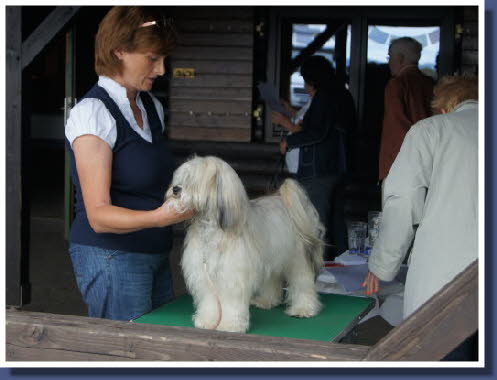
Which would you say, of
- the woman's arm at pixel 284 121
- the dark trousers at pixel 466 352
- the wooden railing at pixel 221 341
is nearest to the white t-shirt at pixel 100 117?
the wooden railing at pixel 221 341

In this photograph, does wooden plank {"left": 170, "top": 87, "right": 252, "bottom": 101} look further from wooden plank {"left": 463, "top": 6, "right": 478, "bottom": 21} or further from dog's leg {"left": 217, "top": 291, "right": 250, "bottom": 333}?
dog's leg {"left": 217, "top": 291, "right": 250, "bottom": 333}

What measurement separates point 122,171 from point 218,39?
671 centimetres

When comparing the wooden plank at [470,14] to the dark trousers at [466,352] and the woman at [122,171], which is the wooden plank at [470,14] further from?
the woman at [122,171]

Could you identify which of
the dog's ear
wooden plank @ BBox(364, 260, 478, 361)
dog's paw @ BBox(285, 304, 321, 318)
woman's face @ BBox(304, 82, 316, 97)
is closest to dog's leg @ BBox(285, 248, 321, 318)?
dog's paw @ BBox(285, 304, 321, 318)

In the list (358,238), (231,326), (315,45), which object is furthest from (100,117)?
(315,45)

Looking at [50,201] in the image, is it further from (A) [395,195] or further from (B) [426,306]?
(B) [426,306]

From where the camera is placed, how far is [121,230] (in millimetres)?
2328

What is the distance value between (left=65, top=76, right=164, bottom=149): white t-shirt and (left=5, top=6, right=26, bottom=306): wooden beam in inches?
124

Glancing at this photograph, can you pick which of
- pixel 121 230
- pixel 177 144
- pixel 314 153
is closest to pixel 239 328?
pixel 121 230

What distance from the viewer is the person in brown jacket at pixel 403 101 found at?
5.38 meters

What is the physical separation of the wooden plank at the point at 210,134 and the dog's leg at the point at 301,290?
6.06 meters

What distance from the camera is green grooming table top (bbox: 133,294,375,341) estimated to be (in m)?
2.67

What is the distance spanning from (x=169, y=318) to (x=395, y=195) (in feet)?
3.17

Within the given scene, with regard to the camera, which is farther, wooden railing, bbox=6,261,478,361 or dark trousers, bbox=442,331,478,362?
dark trousers, bbox=442,331,478,362
